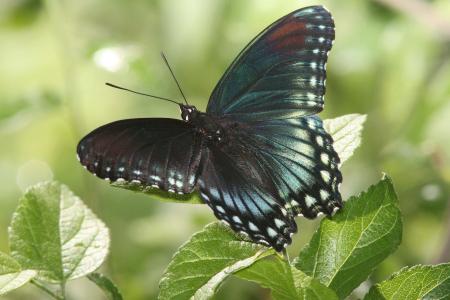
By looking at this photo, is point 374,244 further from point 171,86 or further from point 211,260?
point 171,86

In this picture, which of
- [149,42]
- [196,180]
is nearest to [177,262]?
[196,180]

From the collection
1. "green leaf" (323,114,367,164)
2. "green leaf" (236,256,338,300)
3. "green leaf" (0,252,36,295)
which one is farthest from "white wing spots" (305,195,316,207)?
"green leaf" (0,252,36,295)

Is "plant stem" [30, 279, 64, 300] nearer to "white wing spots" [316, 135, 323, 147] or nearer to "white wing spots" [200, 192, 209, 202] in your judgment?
"white wing spots" [200, 192, 209, 202]

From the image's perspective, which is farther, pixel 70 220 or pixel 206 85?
pixel 206 85

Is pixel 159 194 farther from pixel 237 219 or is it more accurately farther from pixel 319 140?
pixel 319 140

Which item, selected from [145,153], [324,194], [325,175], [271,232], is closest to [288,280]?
[271,232]

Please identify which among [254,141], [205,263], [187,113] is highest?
[187,113]
